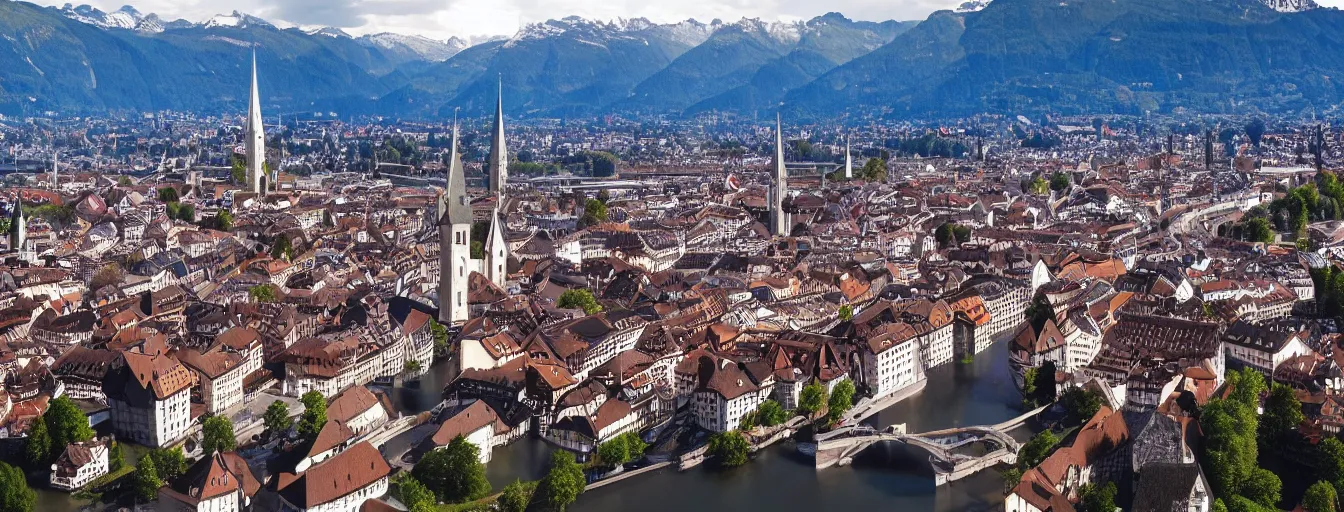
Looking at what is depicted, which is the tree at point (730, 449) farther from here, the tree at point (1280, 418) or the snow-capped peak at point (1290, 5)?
the snow-capped peak at point (1290, 5)

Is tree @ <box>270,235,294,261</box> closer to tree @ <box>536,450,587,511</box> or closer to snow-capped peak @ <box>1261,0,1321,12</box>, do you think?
tree @ <box>536,450,587,511</box>

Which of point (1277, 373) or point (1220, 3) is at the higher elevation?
point (1220, 3)

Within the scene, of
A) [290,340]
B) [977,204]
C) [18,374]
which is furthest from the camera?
[977,204]

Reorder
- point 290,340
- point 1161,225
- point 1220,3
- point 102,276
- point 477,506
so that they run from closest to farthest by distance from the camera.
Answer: point 477,506 → point 290,340 → point 102,276 → point 1161,225 → point 1220,3

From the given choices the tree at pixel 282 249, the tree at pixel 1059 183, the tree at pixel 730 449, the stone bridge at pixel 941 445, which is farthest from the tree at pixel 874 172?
the tree at pixel 730 449

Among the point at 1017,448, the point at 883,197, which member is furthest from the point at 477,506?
the point at 883,197

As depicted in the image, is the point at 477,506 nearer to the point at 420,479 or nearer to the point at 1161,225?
the point at 420,479

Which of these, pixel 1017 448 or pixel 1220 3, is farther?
pixel 1220 3
